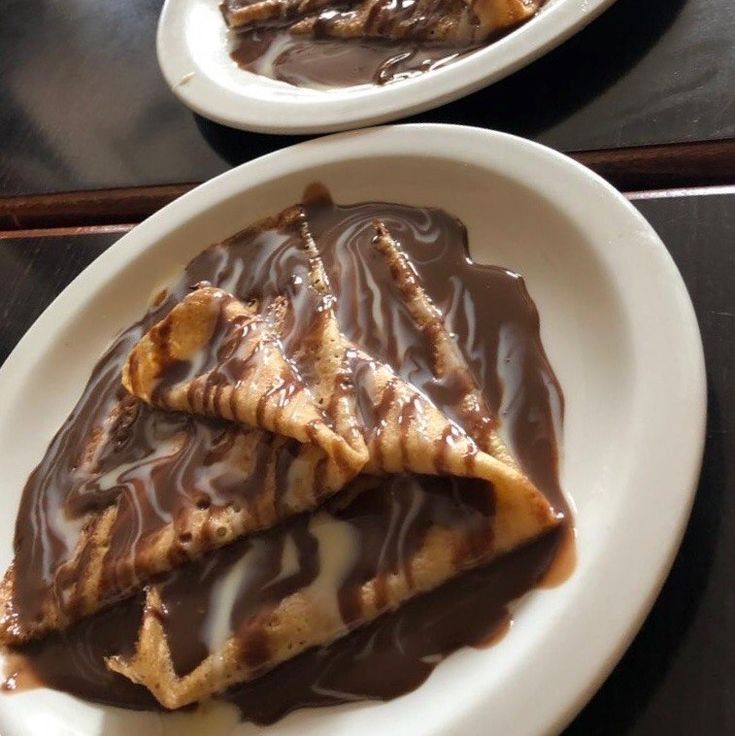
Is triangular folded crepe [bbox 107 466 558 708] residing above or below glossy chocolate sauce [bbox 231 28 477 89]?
below

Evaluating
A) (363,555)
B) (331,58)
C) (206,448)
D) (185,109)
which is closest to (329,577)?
(363,555)

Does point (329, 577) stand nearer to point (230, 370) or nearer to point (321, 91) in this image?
point (230, 370)

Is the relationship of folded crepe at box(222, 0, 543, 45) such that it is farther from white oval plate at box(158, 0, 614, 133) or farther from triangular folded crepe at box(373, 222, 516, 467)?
triangular folded crepe at box(373, 222, 516, 467)

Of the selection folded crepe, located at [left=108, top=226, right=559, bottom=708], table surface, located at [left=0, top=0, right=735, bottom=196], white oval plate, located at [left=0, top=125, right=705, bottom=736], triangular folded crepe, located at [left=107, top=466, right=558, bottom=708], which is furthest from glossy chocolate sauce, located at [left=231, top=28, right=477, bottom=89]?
triangular folded crepe, located at [left=107, top=466, right=558, bottom=708]

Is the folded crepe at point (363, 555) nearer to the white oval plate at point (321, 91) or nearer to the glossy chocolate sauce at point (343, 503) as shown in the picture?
the glossy chocolate sauce at point (343, 503)

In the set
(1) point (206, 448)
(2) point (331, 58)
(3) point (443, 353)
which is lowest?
(1) point (206, 448)

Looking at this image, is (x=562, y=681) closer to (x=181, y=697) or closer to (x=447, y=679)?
(x=447, y=679)

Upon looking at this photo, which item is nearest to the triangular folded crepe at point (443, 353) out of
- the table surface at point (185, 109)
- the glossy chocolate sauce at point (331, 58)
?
the table surface at point (185, 109)
